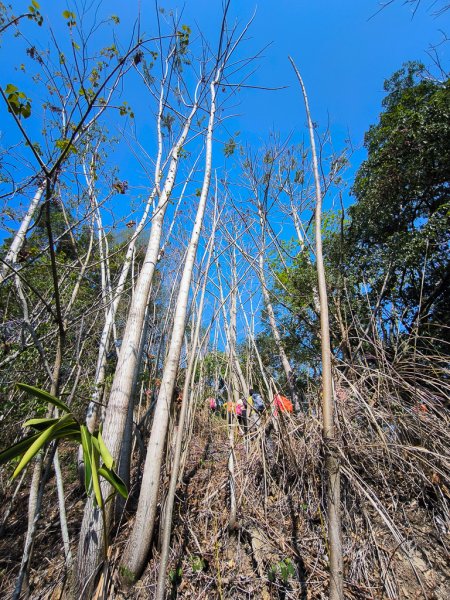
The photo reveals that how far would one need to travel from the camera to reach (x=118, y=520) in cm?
292

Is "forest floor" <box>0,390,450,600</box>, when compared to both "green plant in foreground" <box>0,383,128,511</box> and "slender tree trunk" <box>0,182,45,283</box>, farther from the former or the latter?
"slender tree trunk" <box>0,182,45,283</box>

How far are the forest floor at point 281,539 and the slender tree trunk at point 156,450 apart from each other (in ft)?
0.63

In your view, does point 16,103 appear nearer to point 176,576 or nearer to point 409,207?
point 176,576

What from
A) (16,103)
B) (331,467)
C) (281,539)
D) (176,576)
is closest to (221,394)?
(281,539)

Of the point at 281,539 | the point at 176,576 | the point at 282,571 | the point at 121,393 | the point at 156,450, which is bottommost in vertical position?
the point at 176,576

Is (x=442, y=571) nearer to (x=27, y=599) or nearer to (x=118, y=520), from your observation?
(x=118, y=520)

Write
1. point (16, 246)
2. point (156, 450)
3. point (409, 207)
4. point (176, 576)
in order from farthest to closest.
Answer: point (409, 207), point (16, 246), point (156, 450), point (176, 576)

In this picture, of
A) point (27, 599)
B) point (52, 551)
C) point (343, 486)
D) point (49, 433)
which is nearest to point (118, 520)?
point (27, 599)

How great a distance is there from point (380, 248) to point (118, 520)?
281 inches

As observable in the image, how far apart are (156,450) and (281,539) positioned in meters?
1.37

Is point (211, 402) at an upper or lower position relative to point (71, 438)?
upper

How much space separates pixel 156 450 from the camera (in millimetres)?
2672

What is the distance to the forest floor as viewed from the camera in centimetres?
204

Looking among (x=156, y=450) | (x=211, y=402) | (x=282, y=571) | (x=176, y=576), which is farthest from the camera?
(x=211, y=402)
